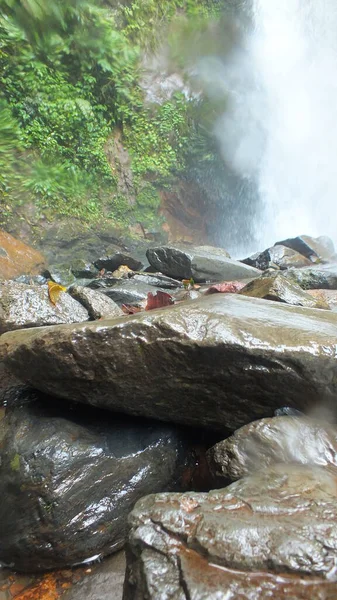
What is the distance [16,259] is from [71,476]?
21.5ft

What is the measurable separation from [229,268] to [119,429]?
5.23m

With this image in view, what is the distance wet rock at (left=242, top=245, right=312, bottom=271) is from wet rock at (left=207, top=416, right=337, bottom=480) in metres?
7.04

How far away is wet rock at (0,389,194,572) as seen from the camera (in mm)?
1756

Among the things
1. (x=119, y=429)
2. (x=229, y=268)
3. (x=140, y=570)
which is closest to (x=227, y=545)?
(x=140, y=570)

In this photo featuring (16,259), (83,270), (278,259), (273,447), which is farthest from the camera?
(278,259)

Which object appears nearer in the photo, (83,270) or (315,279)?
(315,279)

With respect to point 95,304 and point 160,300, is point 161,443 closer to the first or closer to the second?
point 160,300

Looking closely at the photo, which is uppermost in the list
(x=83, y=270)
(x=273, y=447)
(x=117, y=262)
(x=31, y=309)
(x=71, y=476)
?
(x=117, y=262)

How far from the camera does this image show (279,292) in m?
4.07

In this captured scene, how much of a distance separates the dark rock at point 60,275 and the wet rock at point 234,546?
19.3 feet

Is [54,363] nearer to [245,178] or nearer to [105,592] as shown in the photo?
[105,592]

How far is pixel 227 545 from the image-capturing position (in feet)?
3.65

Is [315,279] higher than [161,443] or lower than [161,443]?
higher

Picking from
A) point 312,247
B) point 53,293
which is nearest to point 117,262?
point 53,293
